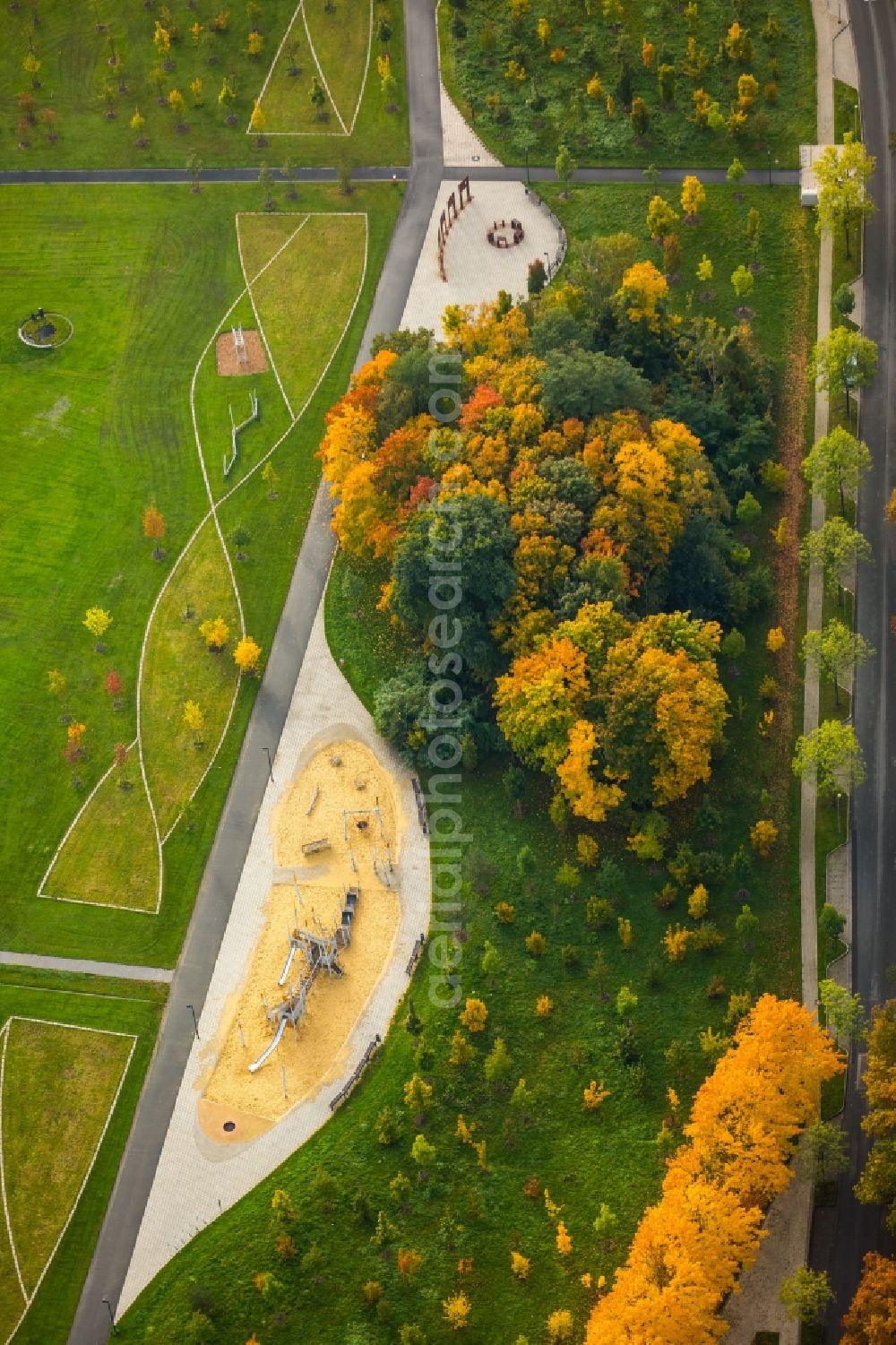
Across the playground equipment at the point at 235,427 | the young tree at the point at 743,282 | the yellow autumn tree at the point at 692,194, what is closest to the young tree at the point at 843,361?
the young tree at the point at 743,282

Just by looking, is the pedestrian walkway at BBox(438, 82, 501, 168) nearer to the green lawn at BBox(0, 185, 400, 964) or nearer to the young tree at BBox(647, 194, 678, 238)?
the green lawn at BBox(0, 185, 400, 964)

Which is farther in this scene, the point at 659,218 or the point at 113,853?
the point at 659,218

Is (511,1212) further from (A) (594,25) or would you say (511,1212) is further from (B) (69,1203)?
(A) (594,25)

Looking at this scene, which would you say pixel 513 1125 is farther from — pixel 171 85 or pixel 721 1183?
pixel 171 85

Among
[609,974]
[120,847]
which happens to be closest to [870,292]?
[609,974]

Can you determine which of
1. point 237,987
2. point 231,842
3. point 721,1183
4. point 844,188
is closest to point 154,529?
point 231,842

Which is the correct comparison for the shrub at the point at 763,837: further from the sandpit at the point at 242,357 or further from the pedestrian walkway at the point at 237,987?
the sandpit at the point at 242,357
